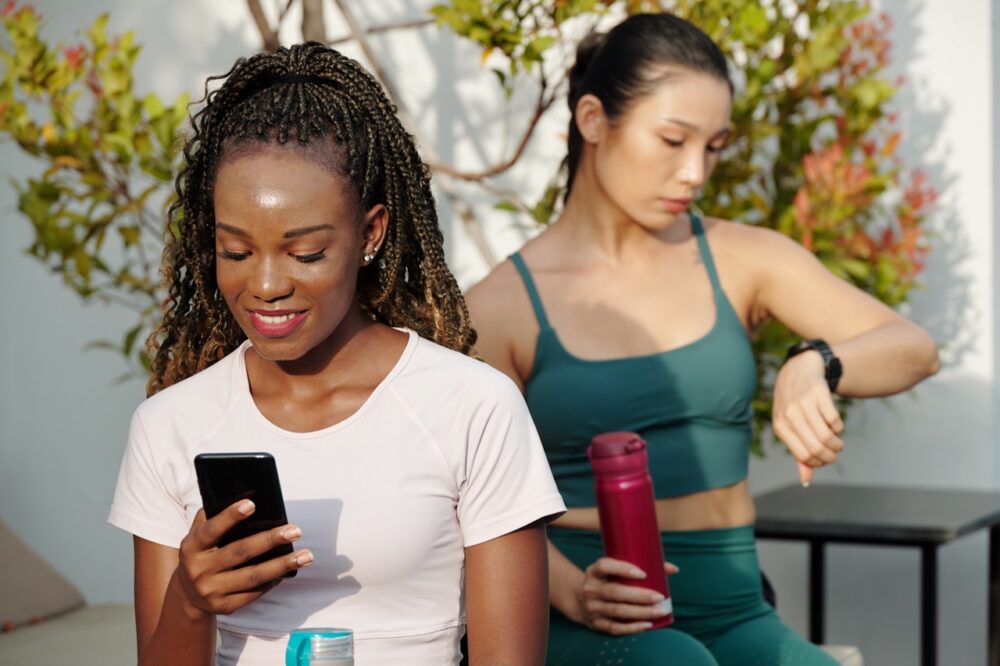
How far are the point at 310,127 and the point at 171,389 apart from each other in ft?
1.08

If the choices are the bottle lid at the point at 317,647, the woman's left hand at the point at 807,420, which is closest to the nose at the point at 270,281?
the bottle lid at the point at 317,647

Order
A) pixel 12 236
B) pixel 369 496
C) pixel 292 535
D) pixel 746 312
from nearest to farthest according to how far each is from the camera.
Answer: pixel 292 535 < pixel 369 496 < pixel 746 312 < pixel 12 236

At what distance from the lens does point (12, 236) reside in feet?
13.7

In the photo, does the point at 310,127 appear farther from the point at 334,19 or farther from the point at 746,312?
the point at 334,19

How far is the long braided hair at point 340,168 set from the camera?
153cm

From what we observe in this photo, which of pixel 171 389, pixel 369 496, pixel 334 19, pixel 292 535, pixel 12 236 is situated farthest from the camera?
pixel 12 236

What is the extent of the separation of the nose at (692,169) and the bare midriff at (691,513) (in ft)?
1.46

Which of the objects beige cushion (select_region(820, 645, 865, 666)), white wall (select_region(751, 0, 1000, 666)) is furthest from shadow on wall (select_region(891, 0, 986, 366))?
beige cushion (select_region(820, 645, 865, 666))

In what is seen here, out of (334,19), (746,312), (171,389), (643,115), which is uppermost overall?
(334,19)

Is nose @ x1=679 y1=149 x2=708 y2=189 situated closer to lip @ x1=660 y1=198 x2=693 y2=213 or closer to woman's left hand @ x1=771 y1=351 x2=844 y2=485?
lip @ x1=660 y1=198 x2=693 y2=213

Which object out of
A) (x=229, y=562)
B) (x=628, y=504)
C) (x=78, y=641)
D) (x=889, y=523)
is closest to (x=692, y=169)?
(x=628, y=504)

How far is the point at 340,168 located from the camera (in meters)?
1.51

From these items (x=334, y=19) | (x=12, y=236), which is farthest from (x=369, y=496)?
(x=12, y=236)

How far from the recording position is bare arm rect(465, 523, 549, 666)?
4.81 ft
